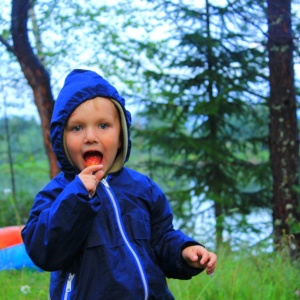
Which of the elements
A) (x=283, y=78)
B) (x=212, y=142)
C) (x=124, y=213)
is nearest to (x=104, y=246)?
(x=124, y=213)

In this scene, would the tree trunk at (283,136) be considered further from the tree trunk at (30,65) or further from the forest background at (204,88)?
the tree trunk at (30,65)

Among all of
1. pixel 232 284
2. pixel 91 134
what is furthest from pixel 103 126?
pixel 232 284

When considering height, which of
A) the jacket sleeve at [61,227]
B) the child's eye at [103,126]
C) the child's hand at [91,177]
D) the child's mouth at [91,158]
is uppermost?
the child's eye at [103,126]

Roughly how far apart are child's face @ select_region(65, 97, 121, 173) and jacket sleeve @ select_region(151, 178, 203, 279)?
263mm

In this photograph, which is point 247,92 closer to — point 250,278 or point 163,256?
point 250,278

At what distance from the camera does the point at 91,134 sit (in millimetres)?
1941

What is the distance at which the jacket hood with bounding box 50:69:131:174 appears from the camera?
197 cm

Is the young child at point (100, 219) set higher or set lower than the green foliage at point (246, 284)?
higher

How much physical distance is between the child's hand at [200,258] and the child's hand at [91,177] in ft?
1.43

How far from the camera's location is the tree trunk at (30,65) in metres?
5.71

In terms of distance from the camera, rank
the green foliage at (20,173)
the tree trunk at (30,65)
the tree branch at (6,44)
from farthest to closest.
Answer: the green foliage at (20,173), the tree branch at (6,44), the tree trunk at (30,65)

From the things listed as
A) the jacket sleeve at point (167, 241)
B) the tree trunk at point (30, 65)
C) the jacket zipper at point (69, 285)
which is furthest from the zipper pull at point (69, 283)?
the tree trunk at point (30, 65)

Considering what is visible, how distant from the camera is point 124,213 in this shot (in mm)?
1955

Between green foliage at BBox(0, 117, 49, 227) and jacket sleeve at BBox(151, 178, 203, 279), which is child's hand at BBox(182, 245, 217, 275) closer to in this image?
jacket sleeve at BBox(151, 178, 203, 279)
